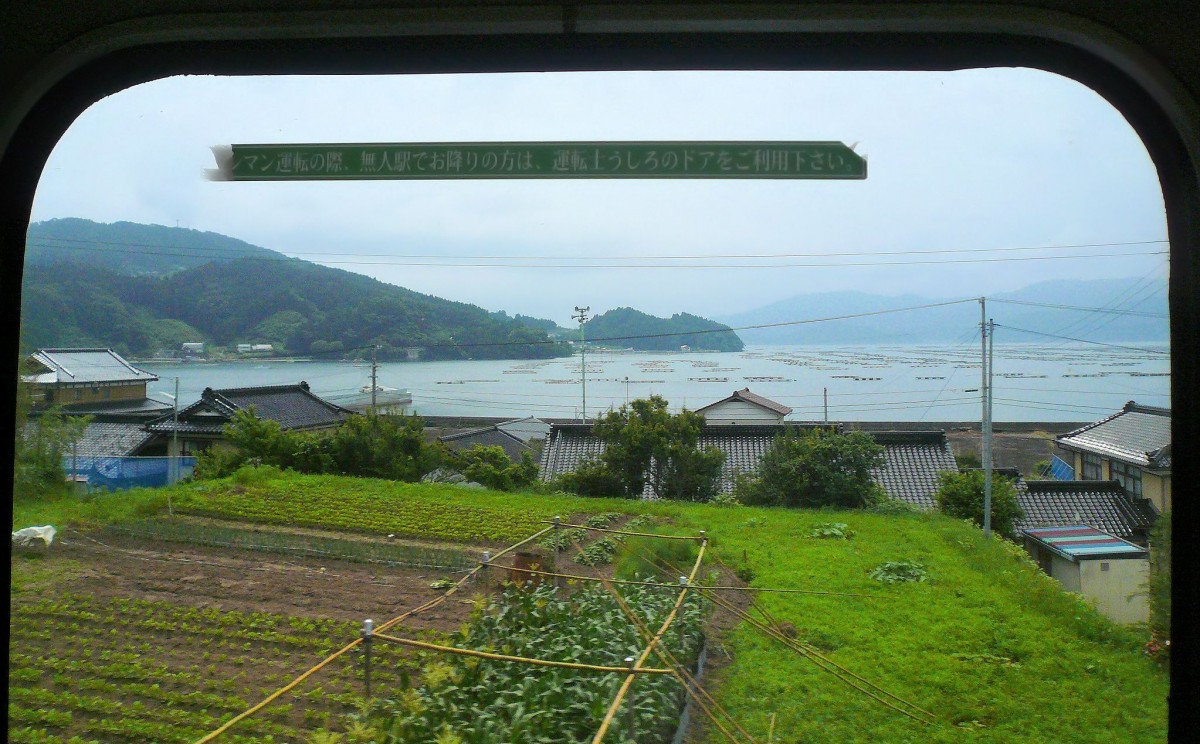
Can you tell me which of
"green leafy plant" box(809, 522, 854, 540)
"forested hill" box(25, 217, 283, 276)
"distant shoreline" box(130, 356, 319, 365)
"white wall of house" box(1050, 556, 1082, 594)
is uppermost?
"forested hill" box(25, 217, 283, 276)

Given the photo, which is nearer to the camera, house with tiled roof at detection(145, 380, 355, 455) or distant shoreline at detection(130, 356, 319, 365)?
distant shoreline at detection(130, 356, 319, 365)

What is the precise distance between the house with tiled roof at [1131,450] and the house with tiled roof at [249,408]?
11.5ft

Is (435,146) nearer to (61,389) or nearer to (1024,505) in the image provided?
(61,389)

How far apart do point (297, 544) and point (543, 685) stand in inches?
117

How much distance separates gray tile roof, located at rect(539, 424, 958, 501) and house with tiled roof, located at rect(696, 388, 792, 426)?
73 millimetres

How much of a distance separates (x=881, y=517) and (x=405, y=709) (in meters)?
2.75

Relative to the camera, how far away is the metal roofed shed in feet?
6.49

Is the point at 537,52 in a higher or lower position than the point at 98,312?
higher

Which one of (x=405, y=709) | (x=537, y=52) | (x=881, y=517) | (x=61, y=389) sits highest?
(x=537, y=52)

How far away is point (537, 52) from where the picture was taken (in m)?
1.29

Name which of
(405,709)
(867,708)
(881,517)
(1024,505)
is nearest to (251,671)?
(405,709)

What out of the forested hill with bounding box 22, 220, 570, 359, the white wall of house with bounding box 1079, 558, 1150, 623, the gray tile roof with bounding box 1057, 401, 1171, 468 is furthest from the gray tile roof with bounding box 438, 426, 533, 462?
the gray tile roof with bounding box 1057, 401, 1171, 468

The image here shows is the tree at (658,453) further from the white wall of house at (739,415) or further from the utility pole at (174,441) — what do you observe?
the utility pole at (174,441)

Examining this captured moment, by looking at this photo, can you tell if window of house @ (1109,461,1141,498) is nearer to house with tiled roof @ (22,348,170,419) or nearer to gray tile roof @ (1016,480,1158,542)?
gray tile roof @ (1016,480,1158,542)
